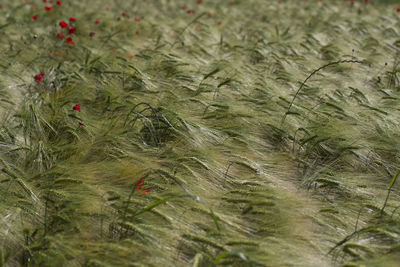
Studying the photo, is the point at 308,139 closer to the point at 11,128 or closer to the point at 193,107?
the point at 193,107

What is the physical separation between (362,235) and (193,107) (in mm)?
1326

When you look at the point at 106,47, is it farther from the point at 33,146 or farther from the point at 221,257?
the point at 221,257

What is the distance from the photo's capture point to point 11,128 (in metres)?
2.42

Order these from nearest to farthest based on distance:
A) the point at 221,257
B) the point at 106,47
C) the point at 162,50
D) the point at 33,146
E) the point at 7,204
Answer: the point at 221,257 → the point at 7,204 → the point at 33,146 → the point at 162,50 → the point at 106,47

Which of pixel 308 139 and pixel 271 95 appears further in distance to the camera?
pixel 271 95

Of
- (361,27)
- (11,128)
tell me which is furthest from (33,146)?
(361,27)

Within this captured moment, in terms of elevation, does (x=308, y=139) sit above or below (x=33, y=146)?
above

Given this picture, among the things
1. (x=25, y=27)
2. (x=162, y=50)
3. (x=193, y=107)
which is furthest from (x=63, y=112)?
(x=25, y=27)

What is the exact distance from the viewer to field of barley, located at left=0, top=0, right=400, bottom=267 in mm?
1538

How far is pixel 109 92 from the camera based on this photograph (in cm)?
275

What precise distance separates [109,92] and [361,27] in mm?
3293

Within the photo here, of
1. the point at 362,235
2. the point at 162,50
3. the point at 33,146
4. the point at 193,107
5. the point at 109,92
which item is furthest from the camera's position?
the point at 162,50

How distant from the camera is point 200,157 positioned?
2049mm

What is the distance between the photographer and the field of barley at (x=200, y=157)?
1.54m
